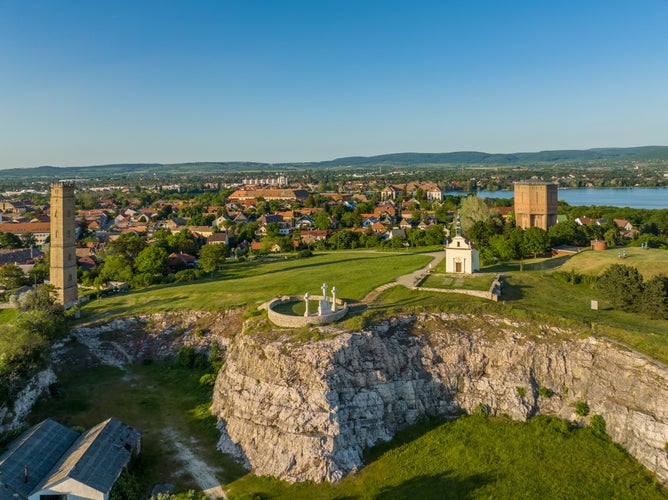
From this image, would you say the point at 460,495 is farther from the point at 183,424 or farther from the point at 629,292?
the point at 629,292

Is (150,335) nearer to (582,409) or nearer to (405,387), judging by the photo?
(405,387)

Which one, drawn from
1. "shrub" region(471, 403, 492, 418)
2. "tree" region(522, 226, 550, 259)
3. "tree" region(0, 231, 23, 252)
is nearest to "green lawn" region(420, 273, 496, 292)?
"shrub" region(471, 403, 492, 418)

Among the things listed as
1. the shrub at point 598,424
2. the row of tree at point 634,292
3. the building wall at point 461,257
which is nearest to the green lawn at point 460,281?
the building wall at point 461,257

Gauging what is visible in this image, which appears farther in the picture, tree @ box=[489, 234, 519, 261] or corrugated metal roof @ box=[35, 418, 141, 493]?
tree @ box=[489, 234, 519, 261]

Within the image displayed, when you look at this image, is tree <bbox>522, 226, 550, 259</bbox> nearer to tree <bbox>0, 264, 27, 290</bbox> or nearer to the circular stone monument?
the circular stone monument

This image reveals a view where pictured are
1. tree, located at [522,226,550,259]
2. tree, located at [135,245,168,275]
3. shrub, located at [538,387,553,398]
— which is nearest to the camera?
shrub, located at [538,387,553,398]

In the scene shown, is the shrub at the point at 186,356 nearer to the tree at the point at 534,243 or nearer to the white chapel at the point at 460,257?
the white chapel at the point at 460,257

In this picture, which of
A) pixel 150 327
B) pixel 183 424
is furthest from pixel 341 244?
pixel 183 424
